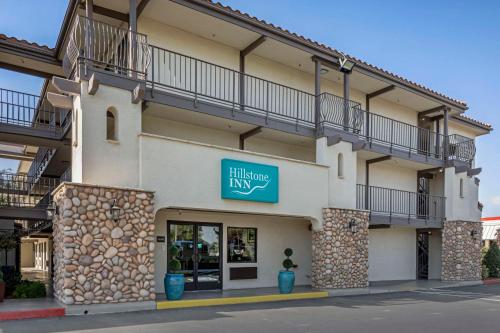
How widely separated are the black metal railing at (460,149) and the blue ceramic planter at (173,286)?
15342 mm

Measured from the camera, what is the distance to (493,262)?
2333 cm

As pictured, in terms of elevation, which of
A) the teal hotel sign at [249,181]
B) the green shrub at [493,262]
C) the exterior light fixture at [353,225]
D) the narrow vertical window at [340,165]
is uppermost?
the narrow vertical window at [340,165]

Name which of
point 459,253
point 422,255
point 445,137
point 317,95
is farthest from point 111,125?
point 422,255

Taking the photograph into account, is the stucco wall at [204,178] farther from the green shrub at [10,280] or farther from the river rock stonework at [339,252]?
the green shrub at [10,280]

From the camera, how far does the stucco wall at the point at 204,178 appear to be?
11.6 m

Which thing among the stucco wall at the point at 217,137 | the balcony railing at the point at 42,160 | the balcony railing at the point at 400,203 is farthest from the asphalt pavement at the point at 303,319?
the balcony railing at the point at 42,160

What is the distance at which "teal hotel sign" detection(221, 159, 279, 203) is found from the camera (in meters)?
Result: 12.9

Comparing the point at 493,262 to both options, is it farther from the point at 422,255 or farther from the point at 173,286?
the point at 173,286

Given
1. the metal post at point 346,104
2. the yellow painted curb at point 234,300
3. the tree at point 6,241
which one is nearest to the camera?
the yellow painted curb at point 234,300

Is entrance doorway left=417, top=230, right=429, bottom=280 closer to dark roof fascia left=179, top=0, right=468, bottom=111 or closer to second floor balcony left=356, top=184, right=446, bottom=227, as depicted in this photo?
second floor balcony left=356, top=184, right=446, bottom=227

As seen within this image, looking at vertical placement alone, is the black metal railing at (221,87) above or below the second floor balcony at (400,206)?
above

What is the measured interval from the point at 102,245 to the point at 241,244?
5891 mm

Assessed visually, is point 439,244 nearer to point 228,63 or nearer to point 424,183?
point 424,183

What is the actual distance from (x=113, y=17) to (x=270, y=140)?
6.84 metres
